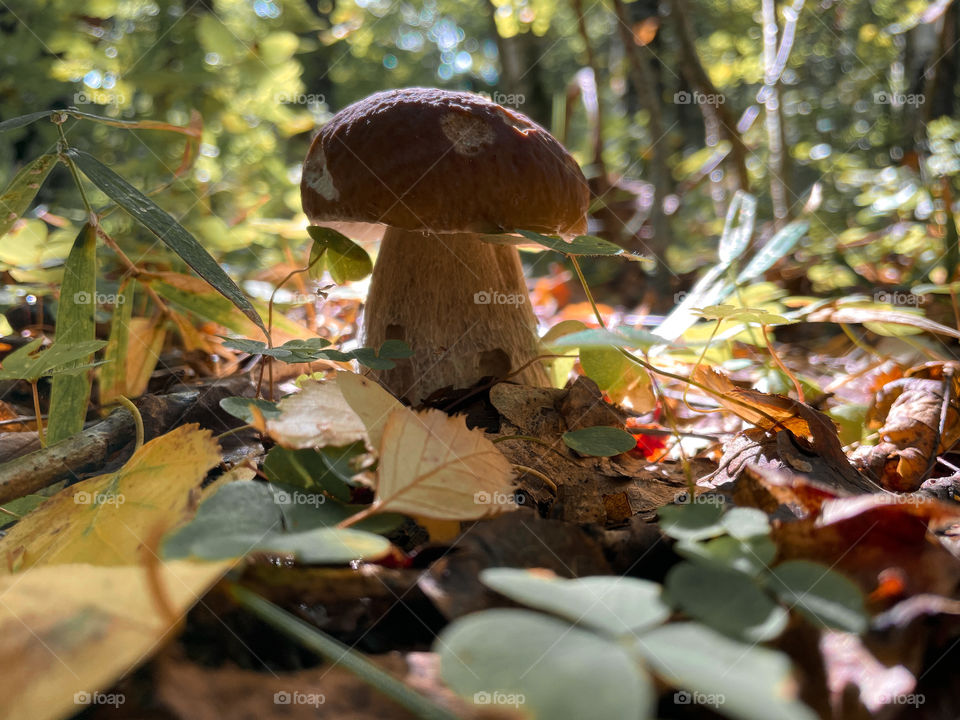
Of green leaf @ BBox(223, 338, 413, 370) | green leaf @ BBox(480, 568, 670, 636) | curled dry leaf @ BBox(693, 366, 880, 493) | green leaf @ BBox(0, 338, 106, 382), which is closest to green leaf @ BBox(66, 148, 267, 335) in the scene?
green leaf @ BBox(223, 338, 413, 370)

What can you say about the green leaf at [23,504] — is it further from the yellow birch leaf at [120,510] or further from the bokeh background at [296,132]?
the bokeh background at [296,132]

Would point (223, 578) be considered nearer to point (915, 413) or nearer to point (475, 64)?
point (915, 413)

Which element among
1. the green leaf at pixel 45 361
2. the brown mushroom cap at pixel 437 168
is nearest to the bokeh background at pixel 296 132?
the brown mushroom cap at pixel 437 168

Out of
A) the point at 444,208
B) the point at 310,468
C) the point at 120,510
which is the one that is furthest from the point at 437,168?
the point at 120,510

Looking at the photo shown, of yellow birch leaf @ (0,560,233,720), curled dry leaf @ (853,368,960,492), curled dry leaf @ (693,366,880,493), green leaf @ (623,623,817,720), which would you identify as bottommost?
curled dry leaf @ (853,368,960,492)

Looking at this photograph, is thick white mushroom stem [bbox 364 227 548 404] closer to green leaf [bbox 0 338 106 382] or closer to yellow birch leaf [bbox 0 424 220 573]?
green leaf [bbox 0 338 106 382]

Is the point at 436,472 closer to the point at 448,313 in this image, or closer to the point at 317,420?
the point at 317,420
